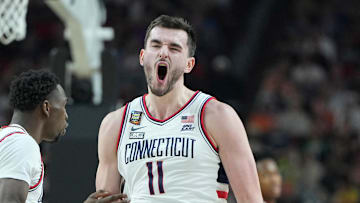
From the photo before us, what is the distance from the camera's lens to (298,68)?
39.1ft

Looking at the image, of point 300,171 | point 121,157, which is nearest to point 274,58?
point 300,171

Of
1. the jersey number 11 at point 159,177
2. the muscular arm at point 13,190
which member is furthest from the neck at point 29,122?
the jersey number 11 at point 159,177

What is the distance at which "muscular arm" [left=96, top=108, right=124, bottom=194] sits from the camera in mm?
3904

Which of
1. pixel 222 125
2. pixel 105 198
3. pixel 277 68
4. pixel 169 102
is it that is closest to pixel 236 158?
pixel 222 125

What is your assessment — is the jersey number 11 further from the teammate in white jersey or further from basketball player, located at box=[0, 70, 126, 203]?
basketball player, located at box=[0, 70, 126, 203]

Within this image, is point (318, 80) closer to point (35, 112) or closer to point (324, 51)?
point (324, 51)

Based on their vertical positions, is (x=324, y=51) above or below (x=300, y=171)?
above

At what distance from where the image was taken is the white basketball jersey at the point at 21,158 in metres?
3.32

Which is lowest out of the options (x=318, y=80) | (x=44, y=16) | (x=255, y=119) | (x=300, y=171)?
(x=300, y=171)

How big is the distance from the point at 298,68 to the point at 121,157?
8571 millimetres

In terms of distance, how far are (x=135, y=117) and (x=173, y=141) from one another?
1.18 ft

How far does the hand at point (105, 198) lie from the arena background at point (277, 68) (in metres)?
5.65

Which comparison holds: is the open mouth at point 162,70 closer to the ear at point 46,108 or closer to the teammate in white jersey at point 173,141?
the teammate in white jersey at point 173,141

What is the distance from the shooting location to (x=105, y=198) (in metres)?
3.69
